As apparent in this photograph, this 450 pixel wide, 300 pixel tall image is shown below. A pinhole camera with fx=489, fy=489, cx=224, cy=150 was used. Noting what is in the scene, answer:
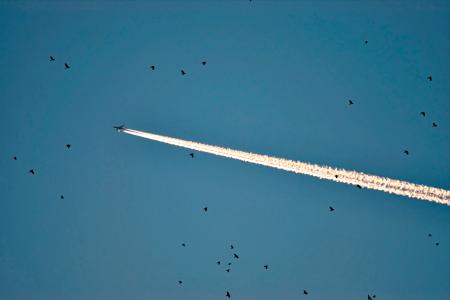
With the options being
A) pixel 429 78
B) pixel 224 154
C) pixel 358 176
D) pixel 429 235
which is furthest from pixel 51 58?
pixel 429 235

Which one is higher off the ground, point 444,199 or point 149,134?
point 149,134

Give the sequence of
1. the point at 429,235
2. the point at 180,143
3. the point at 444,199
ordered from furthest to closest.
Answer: the point at 180,143 → the point at 429,235 → the point at 444,199

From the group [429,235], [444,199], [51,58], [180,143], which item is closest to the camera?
[444,199]

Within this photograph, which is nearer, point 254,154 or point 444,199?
point 444,199

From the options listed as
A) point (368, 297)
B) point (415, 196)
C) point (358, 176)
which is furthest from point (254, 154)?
point (368, 297)

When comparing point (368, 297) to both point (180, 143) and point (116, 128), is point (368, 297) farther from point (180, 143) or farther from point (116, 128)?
point (116, 128)

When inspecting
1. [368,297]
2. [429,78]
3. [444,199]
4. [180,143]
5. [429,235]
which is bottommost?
[368,297]
